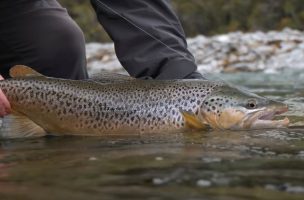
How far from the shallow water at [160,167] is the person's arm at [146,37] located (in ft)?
2.10

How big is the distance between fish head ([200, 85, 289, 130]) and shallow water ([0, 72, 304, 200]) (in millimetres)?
144

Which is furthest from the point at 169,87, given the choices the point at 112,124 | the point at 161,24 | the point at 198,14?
the point at 198,14

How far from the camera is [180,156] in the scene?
1.80 metres

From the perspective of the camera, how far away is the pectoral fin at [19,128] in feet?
8.57

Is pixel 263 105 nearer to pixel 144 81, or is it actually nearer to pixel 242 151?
pixel 144 81

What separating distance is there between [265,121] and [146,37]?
0.79 m

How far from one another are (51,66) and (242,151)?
5.64 feet

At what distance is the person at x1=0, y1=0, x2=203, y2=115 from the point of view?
300cm

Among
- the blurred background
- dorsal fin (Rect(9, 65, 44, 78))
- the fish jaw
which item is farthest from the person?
the blurred background

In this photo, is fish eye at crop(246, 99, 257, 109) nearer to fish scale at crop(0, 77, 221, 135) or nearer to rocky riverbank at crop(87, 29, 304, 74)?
fish scale at crop(0, 77, 221, 135)

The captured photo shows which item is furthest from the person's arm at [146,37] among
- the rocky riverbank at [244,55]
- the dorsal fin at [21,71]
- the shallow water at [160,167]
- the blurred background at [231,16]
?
the blurred background at [231,16]

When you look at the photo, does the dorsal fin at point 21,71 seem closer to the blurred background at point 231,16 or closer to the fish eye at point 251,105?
the fish eye at point 251,105

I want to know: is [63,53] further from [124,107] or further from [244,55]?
[244,55]

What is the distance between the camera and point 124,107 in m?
2.61
